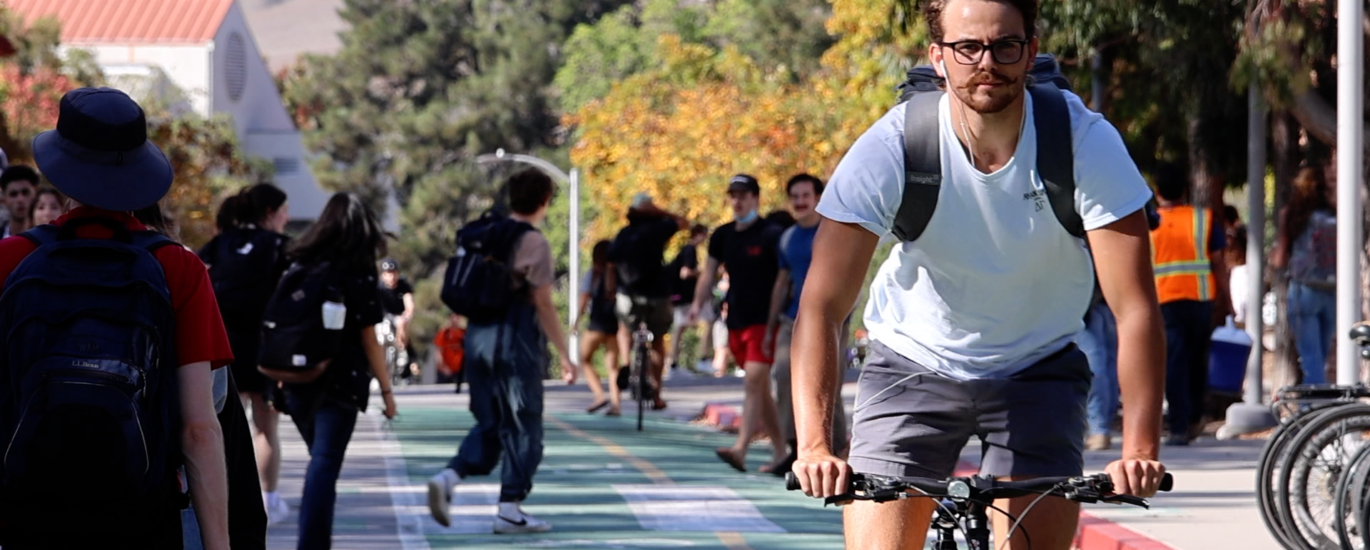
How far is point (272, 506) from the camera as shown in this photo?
36.7 ft

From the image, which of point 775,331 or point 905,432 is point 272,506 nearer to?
point 775,331

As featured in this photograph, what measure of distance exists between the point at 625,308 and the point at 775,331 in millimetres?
6560

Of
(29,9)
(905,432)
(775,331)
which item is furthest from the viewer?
(29,9)

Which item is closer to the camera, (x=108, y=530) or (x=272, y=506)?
(x=108, y=530)

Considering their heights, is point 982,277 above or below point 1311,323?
above

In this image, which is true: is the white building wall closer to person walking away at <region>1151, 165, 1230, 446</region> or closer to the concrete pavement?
the concrete pavement

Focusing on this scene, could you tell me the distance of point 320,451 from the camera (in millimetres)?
9070

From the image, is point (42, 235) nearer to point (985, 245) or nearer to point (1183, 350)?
point (985, 245)

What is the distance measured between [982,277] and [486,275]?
626 centimetres

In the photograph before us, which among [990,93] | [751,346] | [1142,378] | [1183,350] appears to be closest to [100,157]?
[990,93]

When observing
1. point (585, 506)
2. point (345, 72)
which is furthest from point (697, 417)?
point (345, 72)

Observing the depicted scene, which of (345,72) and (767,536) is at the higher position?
(345,72)

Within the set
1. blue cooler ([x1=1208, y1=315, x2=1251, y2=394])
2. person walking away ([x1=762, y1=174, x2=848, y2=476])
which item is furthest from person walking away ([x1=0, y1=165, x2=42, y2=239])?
blue cooler ([x1=1208, y1=315, x2=1251, y2=394])

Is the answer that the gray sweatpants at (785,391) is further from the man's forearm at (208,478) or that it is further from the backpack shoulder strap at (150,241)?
the backpack shoulder strap at (150,241)
